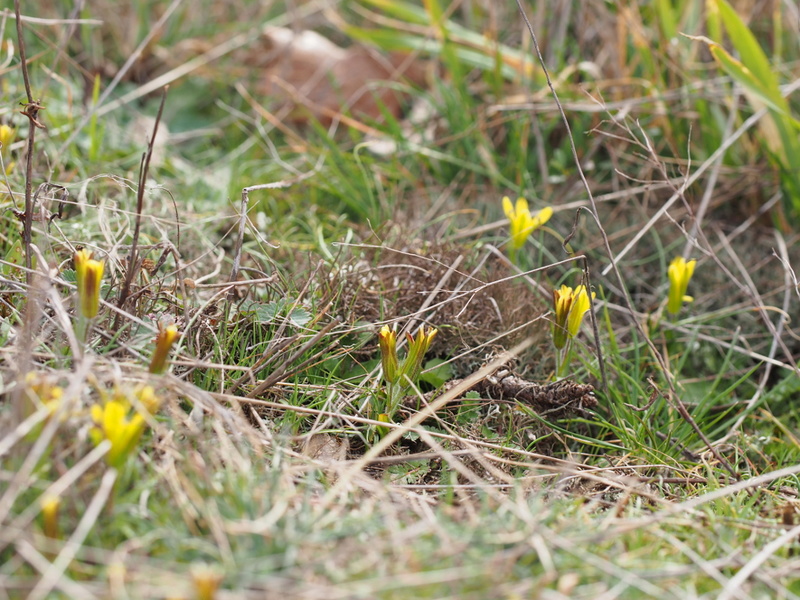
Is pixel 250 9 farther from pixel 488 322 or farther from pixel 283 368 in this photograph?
pixel 283 368

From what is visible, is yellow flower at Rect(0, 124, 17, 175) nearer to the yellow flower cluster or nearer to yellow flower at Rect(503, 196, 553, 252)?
the yellow flower cluster

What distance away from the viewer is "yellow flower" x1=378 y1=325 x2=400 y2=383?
1468 millimetres

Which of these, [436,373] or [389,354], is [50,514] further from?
[436,373]

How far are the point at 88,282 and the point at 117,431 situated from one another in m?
0.34

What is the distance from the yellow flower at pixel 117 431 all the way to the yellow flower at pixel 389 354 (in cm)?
51

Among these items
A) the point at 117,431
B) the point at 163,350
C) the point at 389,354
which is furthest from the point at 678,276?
the point at 117,431

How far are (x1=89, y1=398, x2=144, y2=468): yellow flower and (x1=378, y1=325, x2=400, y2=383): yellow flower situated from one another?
511 mm

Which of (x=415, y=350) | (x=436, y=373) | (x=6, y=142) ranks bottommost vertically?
(x=436, y=373)

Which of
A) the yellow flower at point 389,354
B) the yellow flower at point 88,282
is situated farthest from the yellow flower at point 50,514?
the yellow flower at point 389,354

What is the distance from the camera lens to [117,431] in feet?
3.43

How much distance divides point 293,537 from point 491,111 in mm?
1842

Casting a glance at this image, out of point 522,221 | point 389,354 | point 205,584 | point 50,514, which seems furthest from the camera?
point 522,221

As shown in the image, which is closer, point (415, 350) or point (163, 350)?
point (163, 350)

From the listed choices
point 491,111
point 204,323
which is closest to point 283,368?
point 204,323
